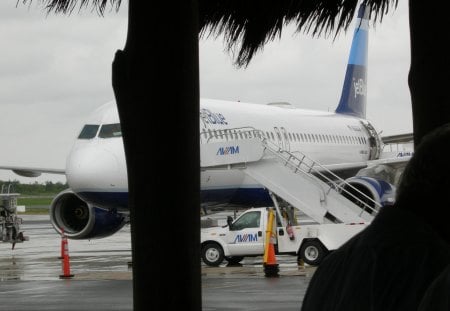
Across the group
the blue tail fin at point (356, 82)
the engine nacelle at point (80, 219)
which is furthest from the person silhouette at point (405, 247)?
the blue tail fin at point (356, 82)

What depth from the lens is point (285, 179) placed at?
78.9 feet

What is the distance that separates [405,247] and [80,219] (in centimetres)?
2519

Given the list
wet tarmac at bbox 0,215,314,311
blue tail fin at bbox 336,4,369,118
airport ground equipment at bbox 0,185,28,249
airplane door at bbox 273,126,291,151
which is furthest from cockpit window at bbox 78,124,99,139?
blue tail fin at bbox 336,4,369,118

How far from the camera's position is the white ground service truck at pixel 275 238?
856 inches

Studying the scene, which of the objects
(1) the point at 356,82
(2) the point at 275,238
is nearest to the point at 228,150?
(2) the point at 275,238

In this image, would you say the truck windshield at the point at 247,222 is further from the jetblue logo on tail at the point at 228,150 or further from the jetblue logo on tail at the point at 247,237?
the jetblue logo on tail at the point at 228,150

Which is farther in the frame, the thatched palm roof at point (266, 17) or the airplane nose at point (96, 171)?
the airplane nose at point (96, 171)

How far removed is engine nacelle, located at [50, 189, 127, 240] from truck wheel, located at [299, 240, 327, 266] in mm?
5462

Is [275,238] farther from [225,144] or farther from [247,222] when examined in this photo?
[225,144]

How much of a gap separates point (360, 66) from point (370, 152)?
18.3ft

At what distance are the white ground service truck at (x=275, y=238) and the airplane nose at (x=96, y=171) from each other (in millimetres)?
2482

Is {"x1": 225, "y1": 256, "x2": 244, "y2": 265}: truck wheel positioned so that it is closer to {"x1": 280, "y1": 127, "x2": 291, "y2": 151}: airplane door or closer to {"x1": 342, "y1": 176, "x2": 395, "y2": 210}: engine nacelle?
{"x1": 342, "y1": 176, "x2": 395, "y2": 210}: engine nacelle

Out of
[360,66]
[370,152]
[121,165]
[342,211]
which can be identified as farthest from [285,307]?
[360,66]

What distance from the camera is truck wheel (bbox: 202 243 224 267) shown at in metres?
23.2
